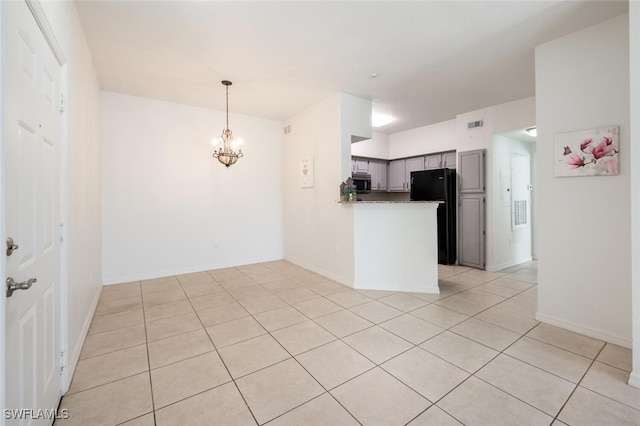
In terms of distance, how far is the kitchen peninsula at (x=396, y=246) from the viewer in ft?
12.5

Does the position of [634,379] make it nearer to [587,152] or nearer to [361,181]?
[587,152]

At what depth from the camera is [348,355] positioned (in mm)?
2301

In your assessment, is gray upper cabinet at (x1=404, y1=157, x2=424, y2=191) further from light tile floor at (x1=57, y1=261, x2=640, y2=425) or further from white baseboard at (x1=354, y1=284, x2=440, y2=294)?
light tile floor at (x1=57, y1=261, x2=640, y2=425)

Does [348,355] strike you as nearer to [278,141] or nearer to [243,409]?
[243,409]

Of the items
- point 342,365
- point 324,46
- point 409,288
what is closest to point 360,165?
point 409,288

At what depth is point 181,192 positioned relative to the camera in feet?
15.7

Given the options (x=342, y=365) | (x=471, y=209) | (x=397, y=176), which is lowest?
(x=342, y=365)

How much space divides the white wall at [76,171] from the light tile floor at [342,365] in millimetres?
334

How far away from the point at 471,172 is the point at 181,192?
532 centimetres

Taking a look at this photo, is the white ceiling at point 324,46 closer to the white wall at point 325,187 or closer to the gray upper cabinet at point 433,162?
the white wall at point 325,187

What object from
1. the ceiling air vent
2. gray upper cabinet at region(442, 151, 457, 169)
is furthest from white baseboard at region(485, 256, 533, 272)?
the ceiling air vent

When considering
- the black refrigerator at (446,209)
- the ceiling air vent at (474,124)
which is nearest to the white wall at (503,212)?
the ceiling air vent at (474,124)

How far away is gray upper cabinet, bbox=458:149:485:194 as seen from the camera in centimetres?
504

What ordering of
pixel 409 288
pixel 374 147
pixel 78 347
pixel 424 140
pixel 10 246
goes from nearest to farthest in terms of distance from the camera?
pixel 10 246, pixel 78 347, pixel 409 288, pixel 424 140, pixel 374 147
